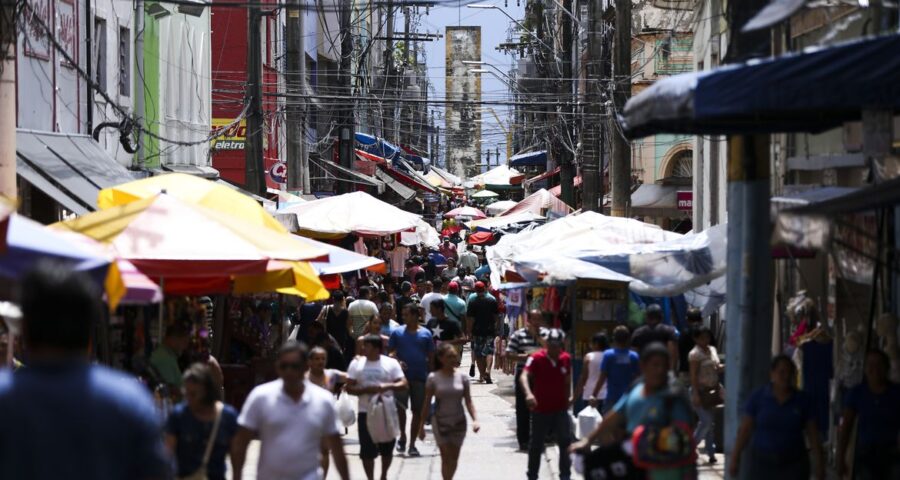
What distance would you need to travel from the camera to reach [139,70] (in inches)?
970

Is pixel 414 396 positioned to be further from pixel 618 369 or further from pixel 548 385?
pixel 548 385

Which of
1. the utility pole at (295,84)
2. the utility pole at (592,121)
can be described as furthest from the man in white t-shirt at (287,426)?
the utility pole at (295,84)

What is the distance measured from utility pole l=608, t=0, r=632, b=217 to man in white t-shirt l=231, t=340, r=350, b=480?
15.7 metres

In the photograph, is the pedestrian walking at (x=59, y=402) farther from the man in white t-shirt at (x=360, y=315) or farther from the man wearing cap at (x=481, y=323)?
the man wearing cap at (x=481, y=323)

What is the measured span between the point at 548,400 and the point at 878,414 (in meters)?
3.35

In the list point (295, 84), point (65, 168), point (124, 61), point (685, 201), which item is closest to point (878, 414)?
point (65, 168)

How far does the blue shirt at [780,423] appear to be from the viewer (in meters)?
9.19

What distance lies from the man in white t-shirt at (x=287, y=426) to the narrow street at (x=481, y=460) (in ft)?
15.8

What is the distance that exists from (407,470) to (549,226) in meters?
6.54

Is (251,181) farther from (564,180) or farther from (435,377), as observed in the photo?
(564,180)

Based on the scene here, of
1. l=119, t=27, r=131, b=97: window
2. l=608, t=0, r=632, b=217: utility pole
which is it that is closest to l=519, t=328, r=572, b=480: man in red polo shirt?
l=608, t=0, r=632, b=217: utility pole

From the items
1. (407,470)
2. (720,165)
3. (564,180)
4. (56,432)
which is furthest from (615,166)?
(56,432)

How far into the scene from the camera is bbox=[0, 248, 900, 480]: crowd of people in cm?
433

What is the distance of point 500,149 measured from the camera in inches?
5960
